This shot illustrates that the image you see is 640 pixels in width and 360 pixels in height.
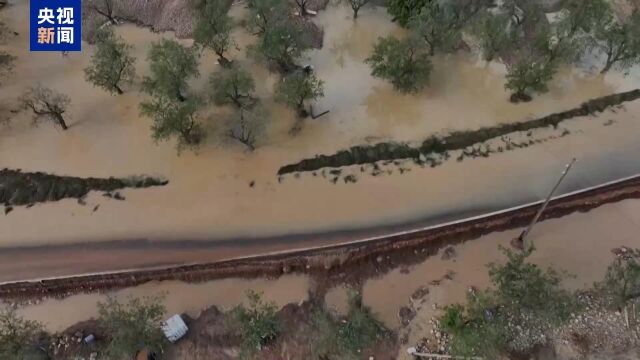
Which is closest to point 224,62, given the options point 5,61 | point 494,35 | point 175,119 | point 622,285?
point 175,119

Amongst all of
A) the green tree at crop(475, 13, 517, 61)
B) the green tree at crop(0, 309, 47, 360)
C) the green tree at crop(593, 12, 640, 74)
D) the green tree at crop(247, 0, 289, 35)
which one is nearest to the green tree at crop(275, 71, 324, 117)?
the green tree at crop(247, 0, 289, 35)

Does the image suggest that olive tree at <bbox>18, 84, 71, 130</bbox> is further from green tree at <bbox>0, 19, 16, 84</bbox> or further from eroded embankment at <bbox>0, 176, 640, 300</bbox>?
eroded embankment at <bbox>0, 176, 640, 300</bbox>

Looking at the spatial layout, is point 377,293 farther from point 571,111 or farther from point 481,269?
point 571,111

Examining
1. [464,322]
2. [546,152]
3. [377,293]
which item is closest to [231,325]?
[377,293]

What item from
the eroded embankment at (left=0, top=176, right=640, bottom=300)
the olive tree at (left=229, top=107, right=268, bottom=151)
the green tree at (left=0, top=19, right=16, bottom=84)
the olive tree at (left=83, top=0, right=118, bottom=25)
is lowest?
the eroded embankment at (left=0, top=176, right=640, bottom=300)

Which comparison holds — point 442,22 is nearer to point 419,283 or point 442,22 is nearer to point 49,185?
point 419,283

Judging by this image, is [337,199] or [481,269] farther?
[337,199]

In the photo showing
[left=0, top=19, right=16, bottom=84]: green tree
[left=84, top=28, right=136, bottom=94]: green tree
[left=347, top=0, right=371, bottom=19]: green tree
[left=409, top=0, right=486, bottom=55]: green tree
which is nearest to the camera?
[left=84, top=28, right=136, bottom=94]: green tree
